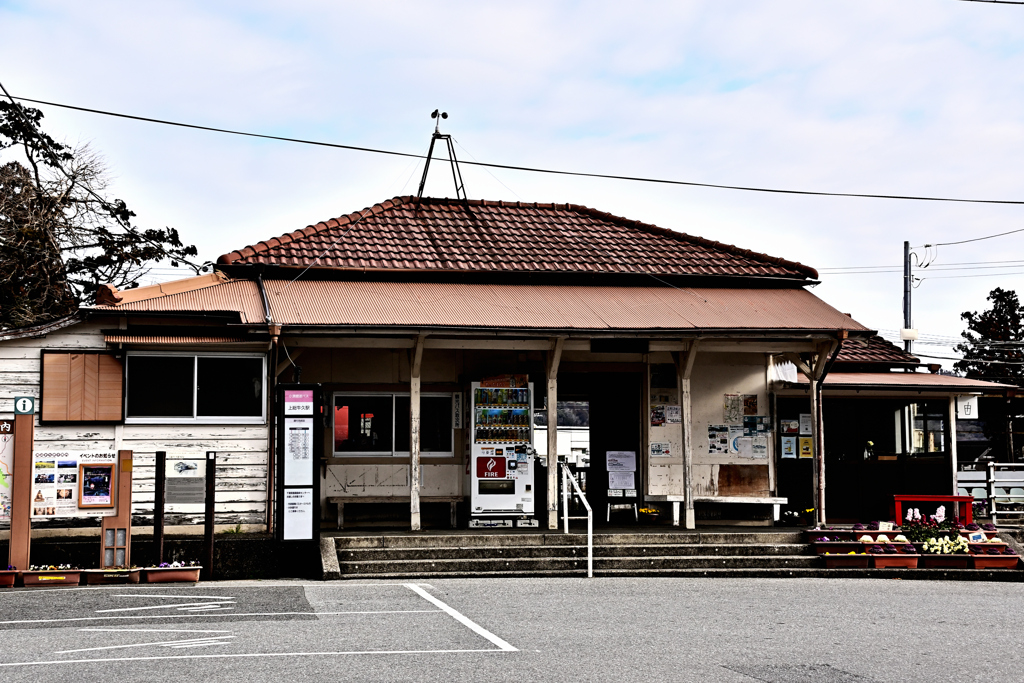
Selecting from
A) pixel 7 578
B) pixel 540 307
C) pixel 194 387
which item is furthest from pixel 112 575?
pixel 540 307

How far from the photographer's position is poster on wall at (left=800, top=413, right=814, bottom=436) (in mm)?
17375

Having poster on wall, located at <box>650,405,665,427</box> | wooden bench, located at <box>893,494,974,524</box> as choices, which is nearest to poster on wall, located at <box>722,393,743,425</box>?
poster on wall, located at <box>650,405,665,427</box>

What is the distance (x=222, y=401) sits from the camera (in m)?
13.6

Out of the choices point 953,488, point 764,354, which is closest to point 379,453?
point 764,354

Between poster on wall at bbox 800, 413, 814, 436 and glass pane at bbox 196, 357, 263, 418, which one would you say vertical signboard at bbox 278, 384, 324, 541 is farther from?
poster on wall at bbox 800, 413, 814, 436

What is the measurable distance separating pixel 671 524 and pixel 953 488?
17.1 feet

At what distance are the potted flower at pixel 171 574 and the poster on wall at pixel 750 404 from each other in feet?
29.1

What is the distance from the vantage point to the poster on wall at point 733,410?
17.1 m

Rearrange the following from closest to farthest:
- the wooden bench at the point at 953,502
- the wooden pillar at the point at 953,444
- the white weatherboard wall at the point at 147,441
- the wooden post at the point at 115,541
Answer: the wooden post at the point at 115,541 → the white weatherboard wall at the point at 147,441 → the wooden bench at the point at 953,502 → the wooden pillar at the point at 953,444

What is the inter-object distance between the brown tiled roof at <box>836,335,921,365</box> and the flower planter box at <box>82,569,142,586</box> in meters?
12.8

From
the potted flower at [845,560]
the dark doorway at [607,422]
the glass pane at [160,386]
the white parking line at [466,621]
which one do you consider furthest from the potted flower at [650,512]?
the glass pane at [160,386]

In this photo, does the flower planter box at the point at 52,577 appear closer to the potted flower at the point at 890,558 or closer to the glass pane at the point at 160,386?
the glass pane at the point at 160,386

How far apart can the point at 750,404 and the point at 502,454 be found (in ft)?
14.5

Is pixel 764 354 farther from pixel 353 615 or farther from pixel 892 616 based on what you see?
pixel 353 615
